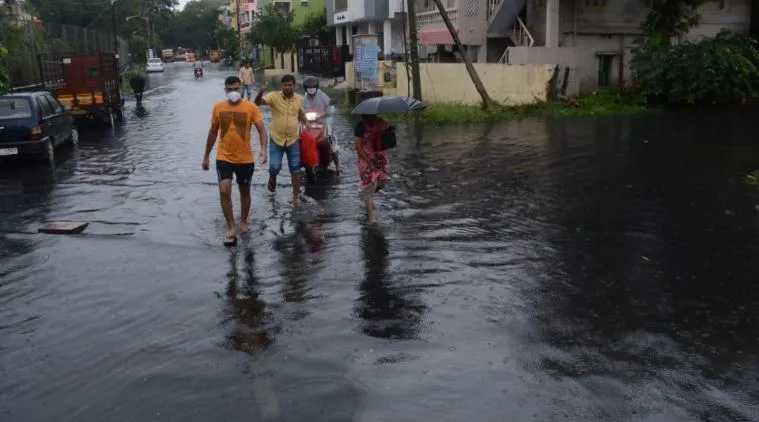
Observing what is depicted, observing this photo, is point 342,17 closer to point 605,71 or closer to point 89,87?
point 605,71

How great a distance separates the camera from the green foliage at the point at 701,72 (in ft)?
77.3

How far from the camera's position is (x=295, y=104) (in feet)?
32.7

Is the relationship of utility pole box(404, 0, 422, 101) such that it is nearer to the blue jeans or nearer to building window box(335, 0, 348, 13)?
the blue jeans

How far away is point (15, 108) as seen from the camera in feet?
48.7

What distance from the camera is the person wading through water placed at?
982cm

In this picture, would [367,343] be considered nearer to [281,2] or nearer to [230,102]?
[230,102]

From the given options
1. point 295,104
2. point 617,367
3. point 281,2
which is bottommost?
point 617,367

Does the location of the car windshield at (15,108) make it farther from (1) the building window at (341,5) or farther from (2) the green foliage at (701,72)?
(1) the building window at (341,5)

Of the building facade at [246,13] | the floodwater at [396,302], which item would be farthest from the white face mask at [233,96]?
the building facade at [246,13]

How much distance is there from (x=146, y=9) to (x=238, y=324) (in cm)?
10473

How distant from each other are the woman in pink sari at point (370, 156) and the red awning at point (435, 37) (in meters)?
21.7

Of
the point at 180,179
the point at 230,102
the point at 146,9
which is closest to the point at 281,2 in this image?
the point at 146,9

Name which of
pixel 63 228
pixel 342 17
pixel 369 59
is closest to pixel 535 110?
pixel 369 59

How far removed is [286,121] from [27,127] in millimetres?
7178
